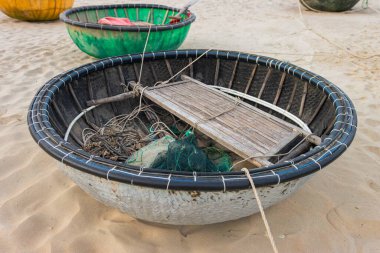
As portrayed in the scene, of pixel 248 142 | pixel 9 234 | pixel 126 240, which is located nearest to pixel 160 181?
pixel 126 240

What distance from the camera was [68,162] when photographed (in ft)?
4.14

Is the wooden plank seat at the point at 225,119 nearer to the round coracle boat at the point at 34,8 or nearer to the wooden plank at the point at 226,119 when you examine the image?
the wooden plank at the point at 226,119

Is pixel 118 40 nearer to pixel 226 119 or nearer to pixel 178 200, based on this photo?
pixel 226 119

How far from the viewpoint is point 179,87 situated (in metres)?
2.56

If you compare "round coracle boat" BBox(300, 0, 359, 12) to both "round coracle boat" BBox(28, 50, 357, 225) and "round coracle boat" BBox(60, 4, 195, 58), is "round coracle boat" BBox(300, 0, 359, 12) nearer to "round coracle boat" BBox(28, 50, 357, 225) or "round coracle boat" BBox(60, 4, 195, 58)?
"round coracle boat" BBox(60, 4, 195, 58)

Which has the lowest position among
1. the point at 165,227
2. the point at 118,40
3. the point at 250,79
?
the point at 165,227

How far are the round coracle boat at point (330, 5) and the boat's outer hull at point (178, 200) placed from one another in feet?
22.6

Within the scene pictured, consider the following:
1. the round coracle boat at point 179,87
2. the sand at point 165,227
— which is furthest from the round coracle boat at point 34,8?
the round coracle boat at point 179,87

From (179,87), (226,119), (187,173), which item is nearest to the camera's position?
(187,173)

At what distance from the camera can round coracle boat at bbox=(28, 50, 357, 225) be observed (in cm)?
120

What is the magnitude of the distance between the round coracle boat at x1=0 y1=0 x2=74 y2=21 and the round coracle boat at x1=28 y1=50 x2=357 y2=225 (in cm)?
409

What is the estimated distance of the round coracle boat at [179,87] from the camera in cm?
120

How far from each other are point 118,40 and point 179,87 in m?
1.23

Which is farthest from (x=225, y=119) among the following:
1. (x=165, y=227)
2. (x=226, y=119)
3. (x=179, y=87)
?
(x=165, y=227)
